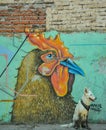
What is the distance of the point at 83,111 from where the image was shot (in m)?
9.15

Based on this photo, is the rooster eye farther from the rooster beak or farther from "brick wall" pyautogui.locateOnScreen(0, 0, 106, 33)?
"brick wall" pyautogui.locateOnScreen(0, 0, 106, 33)

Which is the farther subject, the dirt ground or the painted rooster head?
the painted rooster head

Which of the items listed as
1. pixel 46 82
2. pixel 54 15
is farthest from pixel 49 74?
pixel 54 15

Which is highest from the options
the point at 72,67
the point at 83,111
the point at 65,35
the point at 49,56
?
the point at 65,35

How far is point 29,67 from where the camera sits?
996 centimetres

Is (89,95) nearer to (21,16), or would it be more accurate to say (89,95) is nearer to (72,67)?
(72,67)

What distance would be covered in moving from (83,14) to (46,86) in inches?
83.0

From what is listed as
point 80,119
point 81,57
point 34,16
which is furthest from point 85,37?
point 80,119

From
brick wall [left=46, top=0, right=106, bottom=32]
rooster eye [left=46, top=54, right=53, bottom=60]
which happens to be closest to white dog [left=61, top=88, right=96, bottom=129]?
rooster eye [left=46, top=54, right=53, bottom=60]

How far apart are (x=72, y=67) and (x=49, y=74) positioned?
627 mm

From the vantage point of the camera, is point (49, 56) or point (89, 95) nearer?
point (89, 95)

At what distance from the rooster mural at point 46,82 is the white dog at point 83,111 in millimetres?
611

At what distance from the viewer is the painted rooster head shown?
9820mm

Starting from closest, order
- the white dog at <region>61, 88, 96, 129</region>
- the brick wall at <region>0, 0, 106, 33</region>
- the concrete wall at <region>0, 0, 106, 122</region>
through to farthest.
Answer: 1. the white dog at <region>61, 88, 96, 129</region>
2. the concrete wall at <region>0, 0, 106, 122</region>
3. the brick wall at <region>0, 0, 106, 33</region>
